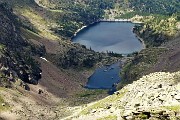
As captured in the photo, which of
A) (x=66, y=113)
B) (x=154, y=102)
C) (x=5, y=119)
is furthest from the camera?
(x=66, y=113)

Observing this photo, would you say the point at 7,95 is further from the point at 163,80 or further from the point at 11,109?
the point at 163,80

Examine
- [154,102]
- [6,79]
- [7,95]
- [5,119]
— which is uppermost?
[6,79]

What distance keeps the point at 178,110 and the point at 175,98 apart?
9.37 m

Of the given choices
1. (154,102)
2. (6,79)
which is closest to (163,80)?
(154,102)

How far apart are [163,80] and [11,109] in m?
55.7

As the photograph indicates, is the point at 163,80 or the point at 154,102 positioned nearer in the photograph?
the point at 154,102

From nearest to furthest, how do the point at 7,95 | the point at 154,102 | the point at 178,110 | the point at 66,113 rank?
1. the point at 178,110
2. the point at 154,102
3. the point at 66,113
4. the point at 7,95

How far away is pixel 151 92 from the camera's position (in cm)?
10231

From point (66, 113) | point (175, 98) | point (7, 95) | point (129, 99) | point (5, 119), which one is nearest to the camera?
point (175, 98)

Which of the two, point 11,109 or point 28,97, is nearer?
point 11,109

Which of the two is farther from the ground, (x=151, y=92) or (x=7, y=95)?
(x=7, y=95)

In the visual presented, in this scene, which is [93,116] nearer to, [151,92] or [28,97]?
[151,92]

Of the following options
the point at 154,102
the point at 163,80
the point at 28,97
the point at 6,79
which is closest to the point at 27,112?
the point at 28,97

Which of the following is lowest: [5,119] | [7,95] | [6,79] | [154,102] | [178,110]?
[178,110]
